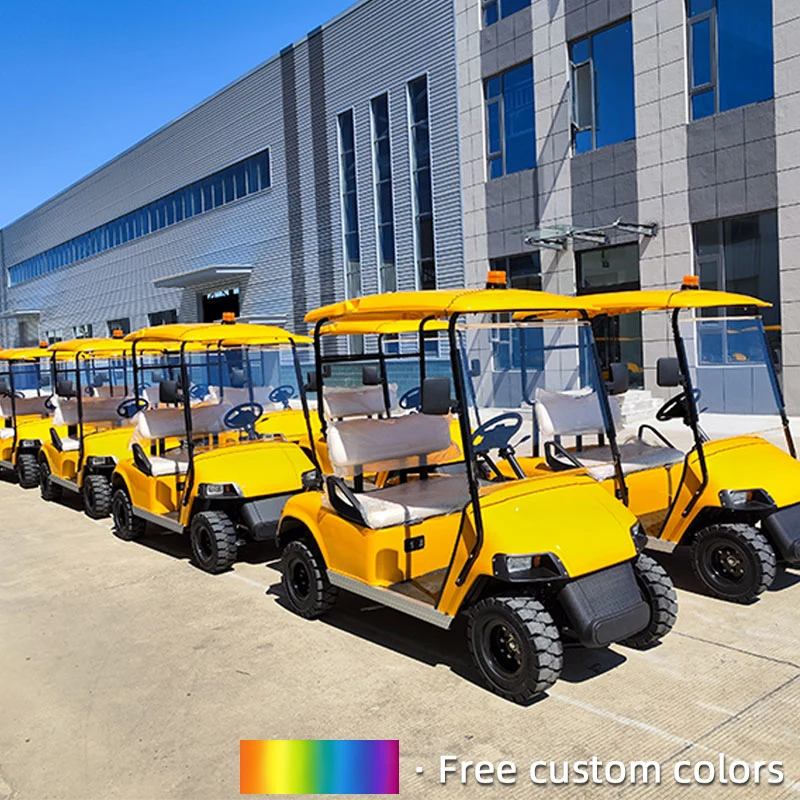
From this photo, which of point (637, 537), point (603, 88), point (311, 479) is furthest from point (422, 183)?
point (637, 537)

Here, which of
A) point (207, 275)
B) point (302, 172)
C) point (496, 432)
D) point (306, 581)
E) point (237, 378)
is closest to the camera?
point (496, 432)

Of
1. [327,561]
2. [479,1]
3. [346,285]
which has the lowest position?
[327,561]

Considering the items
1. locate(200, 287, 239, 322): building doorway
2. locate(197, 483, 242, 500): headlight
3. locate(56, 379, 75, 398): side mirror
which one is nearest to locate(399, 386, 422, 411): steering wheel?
locate(197, 483, 242, 500): headlight

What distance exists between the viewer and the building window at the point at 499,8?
59.5 feet

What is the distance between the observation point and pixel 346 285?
23.7 m

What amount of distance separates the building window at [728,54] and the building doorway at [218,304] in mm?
18341

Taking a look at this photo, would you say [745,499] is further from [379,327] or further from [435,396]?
[379,327]

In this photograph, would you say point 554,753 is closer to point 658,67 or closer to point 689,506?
point 689,506

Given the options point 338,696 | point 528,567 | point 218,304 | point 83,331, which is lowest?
point 338,696

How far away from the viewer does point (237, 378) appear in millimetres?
7867

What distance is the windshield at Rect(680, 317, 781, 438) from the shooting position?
543 centimetres

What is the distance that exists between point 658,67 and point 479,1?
222 inches

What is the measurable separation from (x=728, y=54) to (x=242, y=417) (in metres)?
11.8

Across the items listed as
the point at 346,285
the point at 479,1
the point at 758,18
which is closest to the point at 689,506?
the point at 758,18
